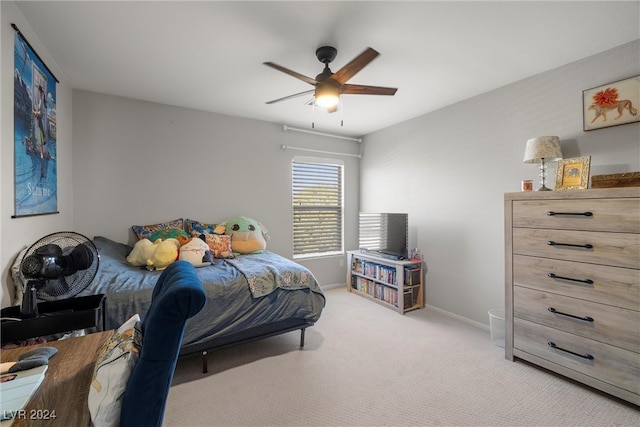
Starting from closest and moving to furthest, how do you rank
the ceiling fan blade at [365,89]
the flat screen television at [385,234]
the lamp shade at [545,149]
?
the ceiling fan blade at [365,89], the lamp shade at [545,149], the flat screen television at [385,234]

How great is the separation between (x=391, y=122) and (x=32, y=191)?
147 inches

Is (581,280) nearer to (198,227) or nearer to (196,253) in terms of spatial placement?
(196,253)

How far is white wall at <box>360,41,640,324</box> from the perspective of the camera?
217 cm

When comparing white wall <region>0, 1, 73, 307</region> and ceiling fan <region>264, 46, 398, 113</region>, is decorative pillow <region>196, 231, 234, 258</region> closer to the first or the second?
white wall <region>0, 1, 73, 307</region>

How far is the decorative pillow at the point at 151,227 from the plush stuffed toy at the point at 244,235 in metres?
0.52

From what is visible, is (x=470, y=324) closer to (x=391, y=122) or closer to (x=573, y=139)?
(x=573, y=139)

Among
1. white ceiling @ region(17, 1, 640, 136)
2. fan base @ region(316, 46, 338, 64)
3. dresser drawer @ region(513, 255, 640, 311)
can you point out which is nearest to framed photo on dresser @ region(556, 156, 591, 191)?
dresser drawer @ region(513, 255, 640, 311)

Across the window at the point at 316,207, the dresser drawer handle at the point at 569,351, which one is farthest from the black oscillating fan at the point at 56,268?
the dresser drawer handle at the point at 569,351

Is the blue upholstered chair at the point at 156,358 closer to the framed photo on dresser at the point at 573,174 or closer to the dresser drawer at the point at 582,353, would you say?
the dresser drawer at the point at 582,353

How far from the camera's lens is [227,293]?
2.13 meters

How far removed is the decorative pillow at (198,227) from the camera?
3.15 metres

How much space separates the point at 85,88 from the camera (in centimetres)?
275

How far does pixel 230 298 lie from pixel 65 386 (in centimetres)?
126

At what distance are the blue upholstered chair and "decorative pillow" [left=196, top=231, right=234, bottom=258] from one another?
7.25 feet
